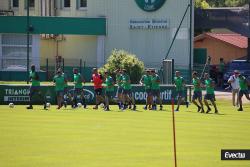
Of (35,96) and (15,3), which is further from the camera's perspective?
(15,3)

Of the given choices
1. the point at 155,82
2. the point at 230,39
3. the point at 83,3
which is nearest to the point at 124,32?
the point at 83,3

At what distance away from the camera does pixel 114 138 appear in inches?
934

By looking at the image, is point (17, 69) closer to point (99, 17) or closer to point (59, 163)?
point (99, 17)

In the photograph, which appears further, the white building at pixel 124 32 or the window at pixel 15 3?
the window at pixel 15 3

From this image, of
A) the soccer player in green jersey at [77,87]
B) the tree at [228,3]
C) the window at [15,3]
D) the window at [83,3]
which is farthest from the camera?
the tree at [228,3]

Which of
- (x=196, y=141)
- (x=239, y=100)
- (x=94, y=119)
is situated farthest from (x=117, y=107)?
(x=196, y=141)

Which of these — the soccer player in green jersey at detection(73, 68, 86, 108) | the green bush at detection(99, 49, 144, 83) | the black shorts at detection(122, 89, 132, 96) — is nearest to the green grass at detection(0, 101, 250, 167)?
the soccer player in green jersey at detection(73, 68, 86, 108)

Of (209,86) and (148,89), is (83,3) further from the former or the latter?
(209,86)

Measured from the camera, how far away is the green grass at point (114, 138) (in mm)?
19094

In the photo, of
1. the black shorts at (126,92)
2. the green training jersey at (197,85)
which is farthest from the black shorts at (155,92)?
the green training jersey at (197,85)

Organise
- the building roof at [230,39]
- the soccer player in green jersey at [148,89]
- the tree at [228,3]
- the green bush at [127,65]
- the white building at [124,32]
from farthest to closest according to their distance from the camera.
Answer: the tree at [228,3] < the building roof at [230,39] < the white building at [124,32] < the green bush at [127,65] < the soccer player in green jersey at [148,89]

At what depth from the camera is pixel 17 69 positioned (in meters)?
57.5

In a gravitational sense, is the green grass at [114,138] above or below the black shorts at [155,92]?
below

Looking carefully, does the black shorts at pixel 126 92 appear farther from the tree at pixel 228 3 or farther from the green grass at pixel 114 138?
the tree at pixel 228 3
